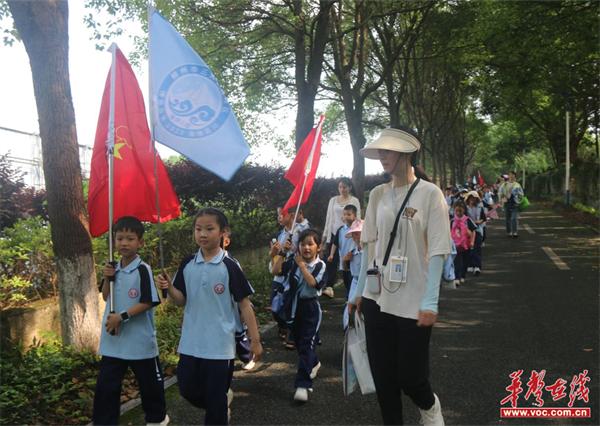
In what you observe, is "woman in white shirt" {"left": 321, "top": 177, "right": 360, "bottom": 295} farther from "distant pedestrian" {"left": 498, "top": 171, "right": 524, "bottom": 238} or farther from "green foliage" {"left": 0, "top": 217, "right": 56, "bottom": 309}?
"distant pedestrian" {"left": 498, "top": 171, "right": 524, "bottom": 238}

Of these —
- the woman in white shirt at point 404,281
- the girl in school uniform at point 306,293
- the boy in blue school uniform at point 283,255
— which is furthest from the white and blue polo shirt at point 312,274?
the woman in white shirt at point 404,281

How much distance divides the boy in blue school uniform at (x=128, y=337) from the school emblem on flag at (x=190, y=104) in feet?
2.43

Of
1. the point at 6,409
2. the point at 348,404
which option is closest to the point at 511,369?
the point at 348,404

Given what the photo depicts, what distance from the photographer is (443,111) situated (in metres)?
34.5

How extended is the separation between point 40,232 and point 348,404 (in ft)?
13.1

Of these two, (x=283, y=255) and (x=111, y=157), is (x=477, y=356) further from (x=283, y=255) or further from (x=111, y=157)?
(x=111, y=157)

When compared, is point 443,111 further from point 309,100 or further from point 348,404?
point 348,404

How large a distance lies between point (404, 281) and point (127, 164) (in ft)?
7.54

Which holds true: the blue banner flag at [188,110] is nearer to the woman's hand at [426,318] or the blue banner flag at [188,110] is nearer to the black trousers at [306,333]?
the woman's hand at [426,318]

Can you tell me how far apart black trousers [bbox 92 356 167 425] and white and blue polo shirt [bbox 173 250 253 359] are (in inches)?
15.1

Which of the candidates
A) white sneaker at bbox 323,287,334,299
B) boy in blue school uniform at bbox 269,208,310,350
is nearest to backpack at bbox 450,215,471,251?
white sneaker at bbox 323,287,334,299

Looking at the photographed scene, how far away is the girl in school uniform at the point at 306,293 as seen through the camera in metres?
5.16

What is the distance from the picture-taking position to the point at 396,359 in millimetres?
3559

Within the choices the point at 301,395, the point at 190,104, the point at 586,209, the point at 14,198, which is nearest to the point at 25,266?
the point at 14,198
